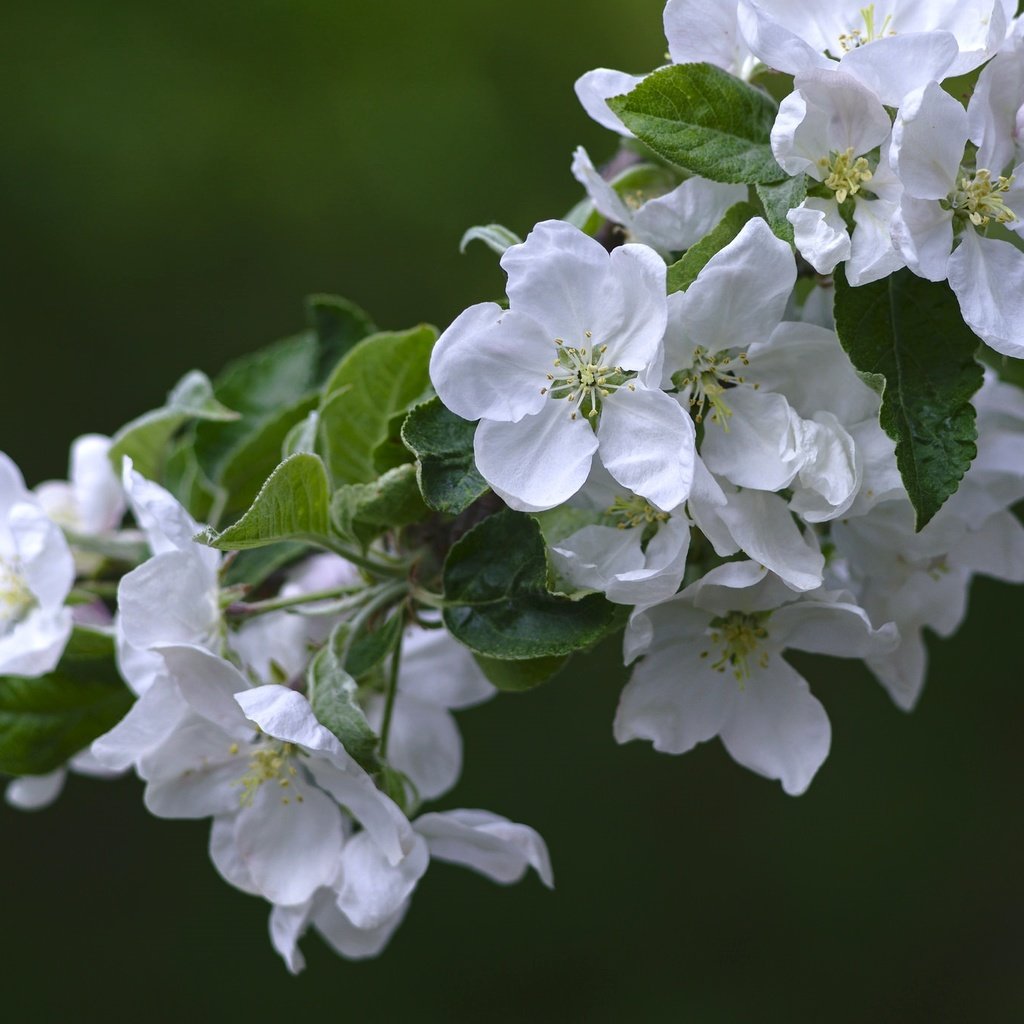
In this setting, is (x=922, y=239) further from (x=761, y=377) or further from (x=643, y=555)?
(x=643, y=555)

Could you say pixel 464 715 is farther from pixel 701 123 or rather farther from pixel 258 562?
pixel 701 123

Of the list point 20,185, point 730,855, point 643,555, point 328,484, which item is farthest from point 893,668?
point 20,185

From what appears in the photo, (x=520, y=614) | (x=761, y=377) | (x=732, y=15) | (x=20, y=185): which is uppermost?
(x=732, y=15)

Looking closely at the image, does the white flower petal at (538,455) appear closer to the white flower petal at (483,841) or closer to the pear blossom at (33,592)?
the white flower petal at (483,841)

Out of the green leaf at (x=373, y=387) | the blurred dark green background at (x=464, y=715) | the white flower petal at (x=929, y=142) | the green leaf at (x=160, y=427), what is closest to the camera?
the white flower petal at (x=929, y=142)

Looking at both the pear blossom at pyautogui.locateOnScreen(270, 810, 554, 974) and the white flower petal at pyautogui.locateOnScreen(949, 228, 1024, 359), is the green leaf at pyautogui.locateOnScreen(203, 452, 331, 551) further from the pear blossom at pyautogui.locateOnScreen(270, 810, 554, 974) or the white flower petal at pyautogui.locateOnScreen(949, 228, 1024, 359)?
the white flower petal at pyautogui.locateOnScreen(949, 228, 1024, 359)

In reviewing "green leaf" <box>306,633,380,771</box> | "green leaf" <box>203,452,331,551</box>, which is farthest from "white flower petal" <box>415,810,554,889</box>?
"green leaf" <box>203,452,331,551</box>

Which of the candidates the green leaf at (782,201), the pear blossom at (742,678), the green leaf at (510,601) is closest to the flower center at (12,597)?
the green leaf at (510,601)
